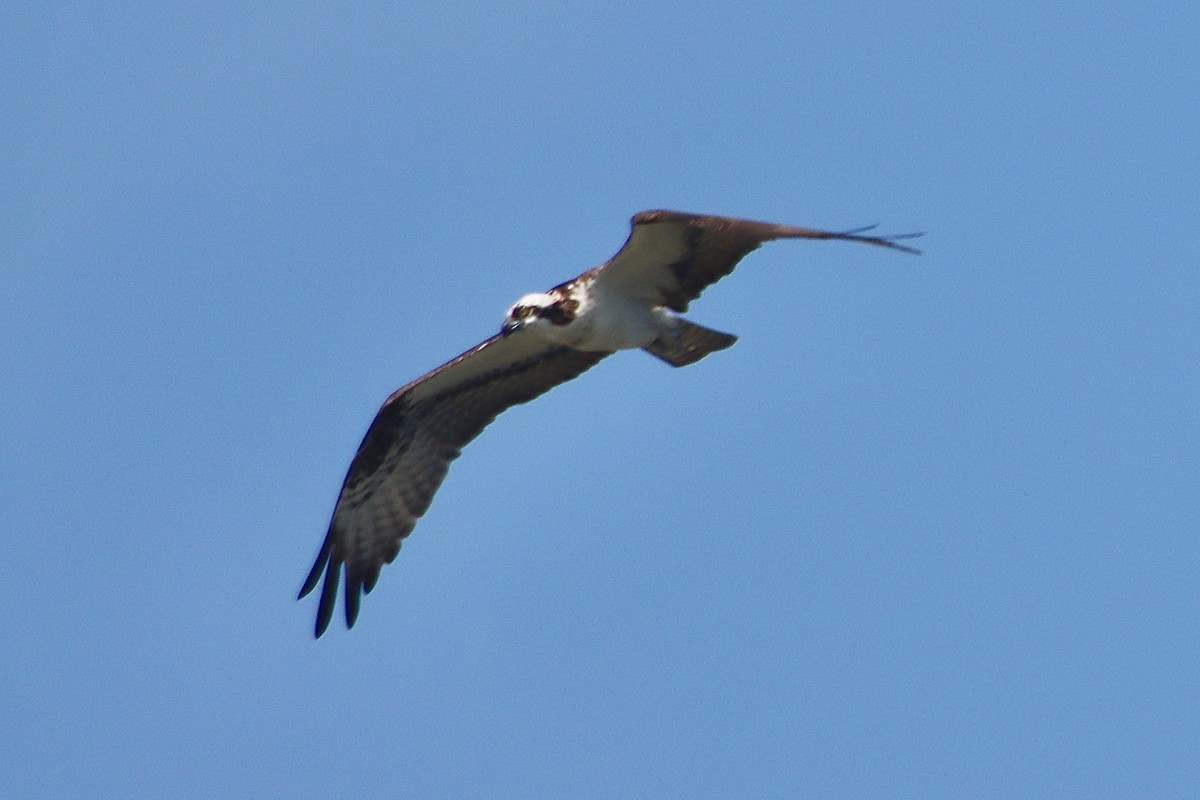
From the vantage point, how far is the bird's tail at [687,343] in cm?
1280

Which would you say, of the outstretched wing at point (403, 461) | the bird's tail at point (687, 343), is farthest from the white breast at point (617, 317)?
the outstretched wing at point (403, 461)

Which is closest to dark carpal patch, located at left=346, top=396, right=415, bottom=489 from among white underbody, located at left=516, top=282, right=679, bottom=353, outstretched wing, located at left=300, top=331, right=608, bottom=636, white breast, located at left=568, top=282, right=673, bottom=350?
outstretched wing, located at left=300, top=331, right=608, bottom=636

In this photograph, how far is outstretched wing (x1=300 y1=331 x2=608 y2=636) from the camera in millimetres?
13898

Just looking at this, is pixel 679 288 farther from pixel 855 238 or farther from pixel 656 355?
pixel 855 238

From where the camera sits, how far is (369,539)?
14109mm

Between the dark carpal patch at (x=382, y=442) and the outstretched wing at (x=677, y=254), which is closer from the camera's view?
the outstretched wing at (x=677, y=254)

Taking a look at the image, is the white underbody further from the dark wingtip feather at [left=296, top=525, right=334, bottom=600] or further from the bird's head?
the dark wingtip feather at [left=296, top=525, right=334, bottom=600]

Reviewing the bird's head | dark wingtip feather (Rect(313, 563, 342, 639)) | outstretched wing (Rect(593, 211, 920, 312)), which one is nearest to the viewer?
outstretched wing (Rect(593, 211, 920, 312))

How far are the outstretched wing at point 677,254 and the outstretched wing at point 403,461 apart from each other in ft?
4.50

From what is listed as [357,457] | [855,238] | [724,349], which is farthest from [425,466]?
[855,238]

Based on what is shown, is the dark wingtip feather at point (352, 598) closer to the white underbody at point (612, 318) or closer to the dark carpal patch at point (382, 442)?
the dark carpal patch at point (382, 442)

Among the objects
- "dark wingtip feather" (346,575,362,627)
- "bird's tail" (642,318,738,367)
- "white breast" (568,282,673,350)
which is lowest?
"dark wingtip feather" (346,575,362,627)

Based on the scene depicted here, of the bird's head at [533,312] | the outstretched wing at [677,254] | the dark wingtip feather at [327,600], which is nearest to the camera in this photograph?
the outstretched wing at [677,254]

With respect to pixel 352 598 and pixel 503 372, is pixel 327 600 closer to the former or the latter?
pixel 352 598
